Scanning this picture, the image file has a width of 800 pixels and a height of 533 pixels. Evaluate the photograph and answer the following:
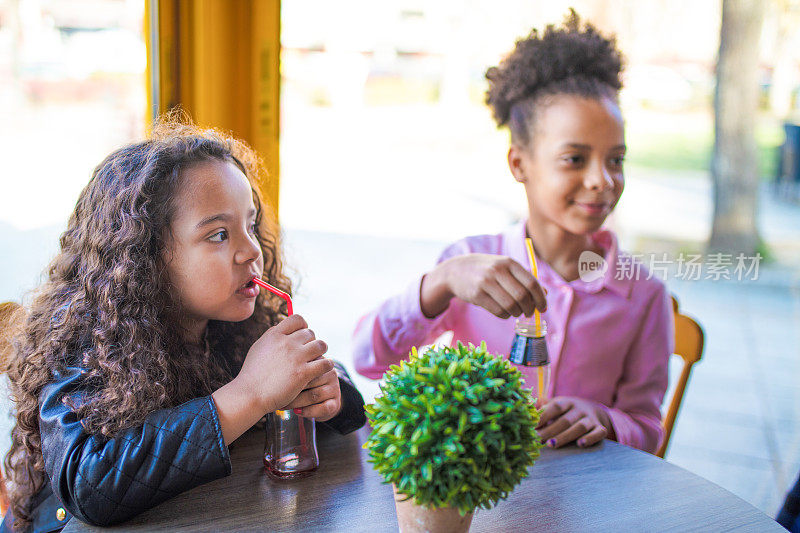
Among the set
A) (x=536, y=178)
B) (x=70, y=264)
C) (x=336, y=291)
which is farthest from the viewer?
(x=336, y=291)

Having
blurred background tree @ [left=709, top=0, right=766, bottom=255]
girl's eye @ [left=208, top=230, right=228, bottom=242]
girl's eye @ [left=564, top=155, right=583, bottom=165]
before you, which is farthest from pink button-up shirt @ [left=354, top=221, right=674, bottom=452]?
blurred background tree @ [left=709, top=0, right=766, bottom=255]

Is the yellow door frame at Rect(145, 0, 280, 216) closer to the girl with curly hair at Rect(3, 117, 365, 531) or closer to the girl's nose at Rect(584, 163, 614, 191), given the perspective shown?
the girl with curly hair at Rect(3, 117, 365, 531)

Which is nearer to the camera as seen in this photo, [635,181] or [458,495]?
[458,495]

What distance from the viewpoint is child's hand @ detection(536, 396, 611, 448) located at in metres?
1.12

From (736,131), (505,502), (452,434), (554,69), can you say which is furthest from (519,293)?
(736,131)

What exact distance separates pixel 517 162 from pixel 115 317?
0.84m

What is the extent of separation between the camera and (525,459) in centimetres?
77

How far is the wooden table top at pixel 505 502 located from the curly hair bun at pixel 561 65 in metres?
0.73

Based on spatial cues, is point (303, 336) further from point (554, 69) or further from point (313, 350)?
point (554, 69)

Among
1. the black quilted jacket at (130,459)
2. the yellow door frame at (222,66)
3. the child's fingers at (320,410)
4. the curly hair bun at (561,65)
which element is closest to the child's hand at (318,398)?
the child's fingers at (320,410)

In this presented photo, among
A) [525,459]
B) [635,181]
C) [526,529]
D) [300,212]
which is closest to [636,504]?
[526,529]

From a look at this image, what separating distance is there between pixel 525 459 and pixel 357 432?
0.44 m

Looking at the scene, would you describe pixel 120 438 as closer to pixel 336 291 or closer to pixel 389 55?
pixel 336 291

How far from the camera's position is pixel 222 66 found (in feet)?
5.97
